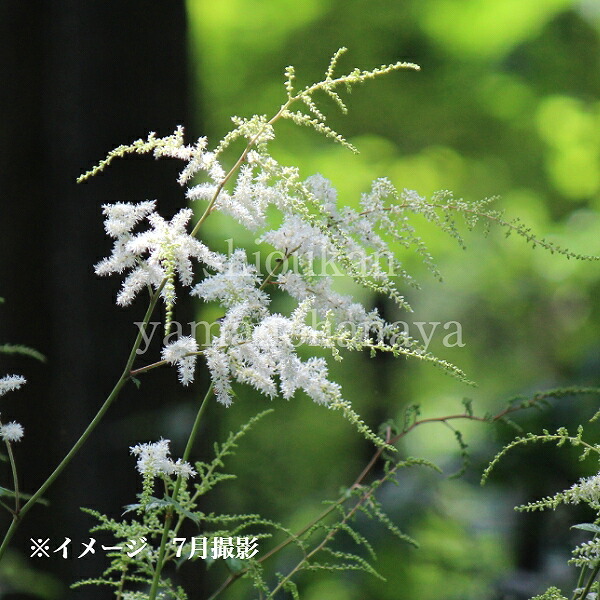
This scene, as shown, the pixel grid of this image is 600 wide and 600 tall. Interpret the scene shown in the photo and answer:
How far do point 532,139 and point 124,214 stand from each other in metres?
1.84

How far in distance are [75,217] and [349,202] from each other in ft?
3.18

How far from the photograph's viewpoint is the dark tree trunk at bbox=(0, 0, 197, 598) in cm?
103

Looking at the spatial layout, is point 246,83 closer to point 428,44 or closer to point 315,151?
point 315,151

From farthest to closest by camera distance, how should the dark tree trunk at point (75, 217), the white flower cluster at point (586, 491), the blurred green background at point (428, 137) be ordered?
1. the blurred green background at point (428, 137)
2. the dark tree trunk at point (75, 217)
3. the white flower cluster at point (586, 491)

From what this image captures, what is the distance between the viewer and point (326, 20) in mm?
2014

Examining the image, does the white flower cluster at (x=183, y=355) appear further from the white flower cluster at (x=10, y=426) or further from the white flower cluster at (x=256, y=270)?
the white flower cluster at (x=10, y=426)

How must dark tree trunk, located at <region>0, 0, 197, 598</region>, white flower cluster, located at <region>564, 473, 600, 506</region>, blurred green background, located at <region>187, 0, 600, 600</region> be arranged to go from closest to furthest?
white flower cluster, located at <region>564, 473, 600, 506</region> < dark tree trunk, located at <region>0, 0, 197, 598</region> < blurred green background, located at <region>187, 0, 600, 600</region>

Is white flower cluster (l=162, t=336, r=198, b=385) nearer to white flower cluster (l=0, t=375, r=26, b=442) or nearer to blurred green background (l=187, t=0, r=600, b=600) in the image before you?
white flower cluster (l=0, t=375, r=26, b=442)

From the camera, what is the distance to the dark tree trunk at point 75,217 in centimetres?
103

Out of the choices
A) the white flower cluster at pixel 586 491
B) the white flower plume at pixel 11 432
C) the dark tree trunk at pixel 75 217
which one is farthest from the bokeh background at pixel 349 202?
the white flower cluster at pixel 586 491

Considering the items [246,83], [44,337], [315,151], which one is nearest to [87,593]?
[44,337]

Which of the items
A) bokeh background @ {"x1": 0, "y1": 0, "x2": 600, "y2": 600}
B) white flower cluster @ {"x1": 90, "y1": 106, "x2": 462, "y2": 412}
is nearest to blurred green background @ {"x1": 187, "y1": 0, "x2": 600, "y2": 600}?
bokeh background @ {"x1": 0, "y1": 0, "x2": 600, "y2": 600}

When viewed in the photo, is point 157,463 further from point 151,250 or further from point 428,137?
point 428,137

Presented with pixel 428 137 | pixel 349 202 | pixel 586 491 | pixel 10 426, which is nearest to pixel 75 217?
pixel 10 426
